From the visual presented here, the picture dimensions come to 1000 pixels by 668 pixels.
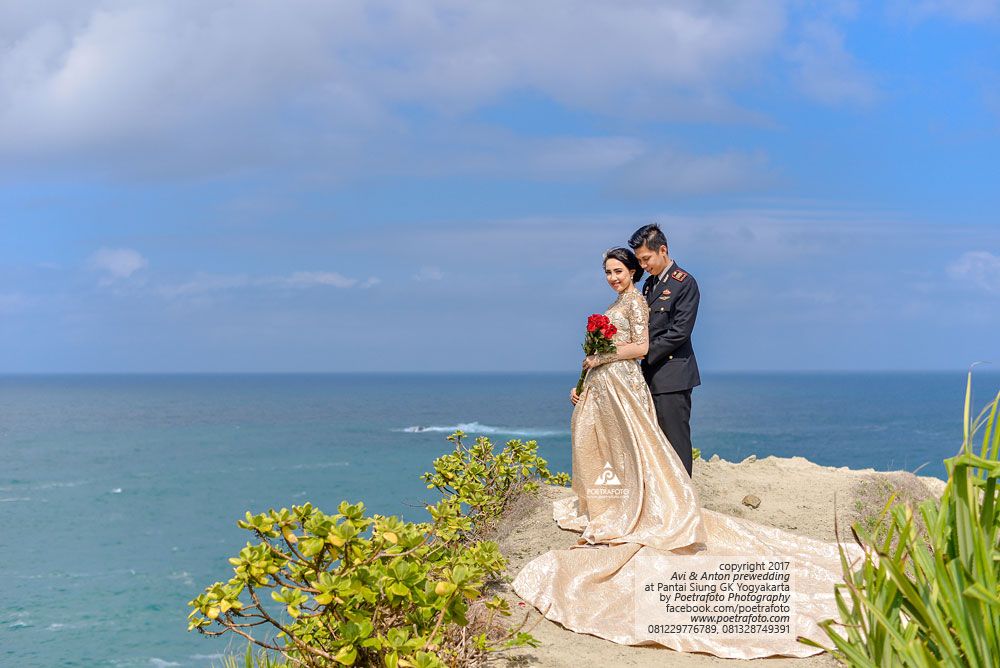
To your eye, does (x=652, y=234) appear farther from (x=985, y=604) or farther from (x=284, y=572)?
(x=985, y=604)

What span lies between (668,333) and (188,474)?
4624cm

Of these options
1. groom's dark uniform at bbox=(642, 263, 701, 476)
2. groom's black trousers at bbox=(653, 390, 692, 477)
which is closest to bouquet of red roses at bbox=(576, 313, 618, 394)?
groom's dark uniform at bbox=(642, 263, 701, 476)

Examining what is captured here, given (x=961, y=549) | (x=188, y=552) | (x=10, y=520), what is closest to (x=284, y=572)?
(x=961, y=549)

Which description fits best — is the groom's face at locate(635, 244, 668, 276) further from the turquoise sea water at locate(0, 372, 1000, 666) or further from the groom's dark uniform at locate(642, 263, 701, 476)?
the turquoise sea water at locate(0, 372, 1000, 666)

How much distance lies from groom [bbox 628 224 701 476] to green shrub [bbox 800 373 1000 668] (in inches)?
193

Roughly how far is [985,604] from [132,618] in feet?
71.9

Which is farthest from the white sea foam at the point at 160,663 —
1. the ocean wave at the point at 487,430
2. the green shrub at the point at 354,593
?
the ocean wave at the point at 487,430

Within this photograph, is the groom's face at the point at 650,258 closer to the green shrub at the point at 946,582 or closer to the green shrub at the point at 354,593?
the green shrub at the point at 354,593

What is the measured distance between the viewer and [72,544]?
102ft

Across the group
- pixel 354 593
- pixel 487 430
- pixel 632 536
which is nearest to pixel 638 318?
pixel 632 536

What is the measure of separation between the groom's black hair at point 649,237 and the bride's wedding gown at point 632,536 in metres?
0.45

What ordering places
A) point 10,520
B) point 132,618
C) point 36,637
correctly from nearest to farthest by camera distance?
point 36,637, point 132,618, point 10,520

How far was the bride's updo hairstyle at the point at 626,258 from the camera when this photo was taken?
323 inches

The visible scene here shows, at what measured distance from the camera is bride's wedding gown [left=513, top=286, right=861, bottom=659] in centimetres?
694
